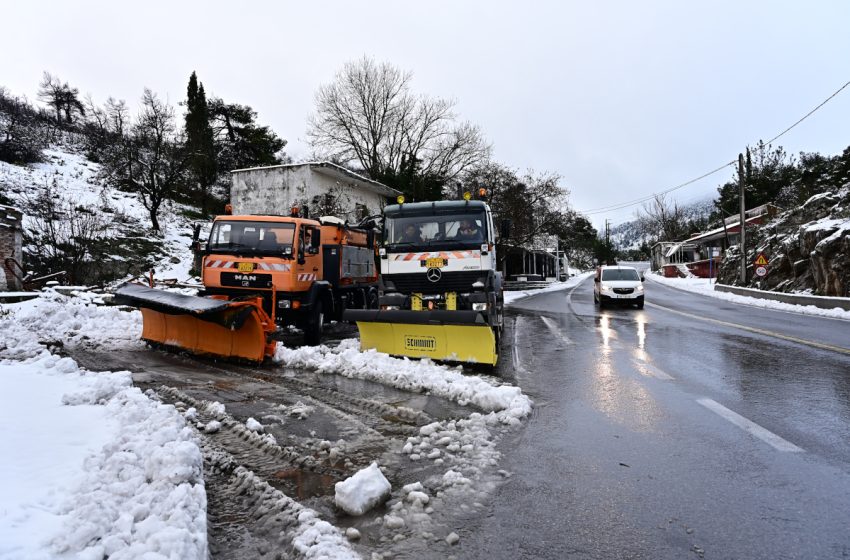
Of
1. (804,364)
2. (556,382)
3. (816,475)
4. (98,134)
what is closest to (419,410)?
(556,382)

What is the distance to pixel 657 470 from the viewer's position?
3.88 meters

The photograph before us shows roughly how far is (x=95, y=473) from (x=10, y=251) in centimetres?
1905

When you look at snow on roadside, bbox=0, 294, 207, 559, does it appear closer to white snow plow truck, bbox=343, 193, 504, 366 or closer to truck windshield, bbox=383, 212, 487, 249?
white snow plow truck, bbox=343, 193, 504, 366

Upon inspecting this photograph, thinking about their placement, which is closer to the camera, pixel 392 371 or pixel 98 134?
pixel 392 371

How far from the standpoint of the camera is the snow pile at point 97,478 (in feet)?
8.32

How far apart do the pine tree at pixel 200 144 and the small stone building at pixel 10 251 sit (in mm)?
16762

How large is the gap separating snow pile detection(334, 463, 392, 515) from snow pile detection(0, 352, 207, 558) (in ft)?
2.74

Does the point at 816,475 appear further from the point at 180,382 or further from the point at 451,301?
the point at 180,382

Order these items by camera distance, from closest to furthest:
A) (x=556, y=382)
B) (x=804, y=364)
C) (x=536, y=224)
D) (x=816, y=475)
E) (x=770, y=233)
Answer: (x=816, y=475)
(x=556, y=382)
(x=804, y=364)
(x=770, y=233)
(x=536, y=224)

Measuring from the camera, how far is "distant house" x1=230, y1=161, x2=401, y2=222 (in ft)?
93.2

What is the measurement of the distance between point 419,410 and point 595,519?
271 cm

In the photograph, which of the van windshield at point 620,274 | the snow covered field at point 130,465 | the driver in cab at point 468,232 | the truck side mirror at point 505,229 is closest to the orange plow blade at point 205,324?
the snow covered field at point 130,465

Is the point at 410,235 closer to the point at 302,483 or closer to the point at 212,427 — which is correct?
the point at 212,427

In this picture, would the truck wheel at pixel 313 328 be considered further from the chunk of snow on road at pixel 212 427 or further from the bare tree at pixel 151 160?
→ the bare tree at pixel 151 160
